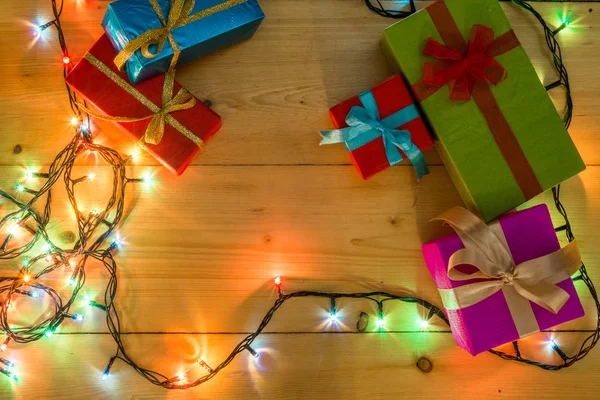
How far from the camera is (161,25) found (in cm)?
100

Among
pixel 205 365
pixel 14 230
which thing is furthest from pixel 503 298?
pixel 14 230

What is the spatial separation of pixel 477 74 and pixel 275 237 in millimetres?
586

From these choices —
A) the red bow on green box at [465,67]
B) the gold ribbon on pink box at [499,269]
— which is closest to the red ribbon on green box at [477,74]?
the red bow on green box at [465,67]

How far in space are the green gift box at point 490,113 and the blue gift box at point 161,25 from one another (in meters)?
0.34

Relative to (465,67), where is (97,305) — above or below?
below

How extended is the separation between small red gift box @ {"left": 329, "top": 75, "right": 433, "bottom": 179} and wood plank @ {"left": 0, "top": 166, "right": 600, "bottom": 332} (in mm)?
86

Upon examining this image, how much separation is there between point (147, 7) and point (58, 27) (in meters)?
0.29

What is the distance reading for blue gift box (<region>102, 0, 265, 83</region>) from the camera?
3.26ft

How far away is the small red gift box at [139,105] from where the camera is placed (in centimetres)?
105

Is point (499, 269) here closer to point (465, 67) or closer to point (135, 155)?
point (465, 67)

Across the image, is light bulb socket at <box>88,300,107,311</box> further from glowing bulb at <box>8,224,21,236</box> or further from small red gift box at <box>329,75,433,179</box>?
small red gift box at <box>329,75,433,179</box>

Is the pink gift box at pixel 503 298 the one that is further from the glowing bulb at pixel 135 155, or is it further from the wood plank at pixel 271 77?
the glowing bulb at pixel 135 155

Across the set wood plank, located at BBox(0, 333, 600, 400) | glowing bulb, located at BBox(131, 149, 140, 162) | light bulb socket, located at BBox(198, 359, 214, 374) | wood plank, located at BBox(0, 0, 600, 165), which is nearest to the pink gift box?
wood plank, located at BBox(0, 333, 600, 400)

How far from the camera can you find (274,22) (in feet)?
3.79
